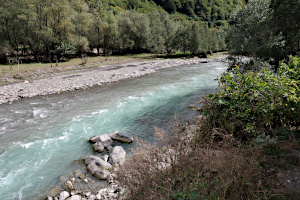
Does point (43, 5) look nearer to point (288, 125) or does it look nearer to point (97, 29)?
point (97, 29)

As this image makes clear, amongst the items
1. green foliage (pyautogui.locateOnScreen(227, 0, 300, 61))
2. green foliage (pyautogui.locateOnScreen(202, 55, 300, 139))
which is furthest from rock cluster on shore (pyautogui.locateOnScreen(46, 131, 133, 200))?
green foliage (pyautogui.locateOnScreen(227, 0, 300, 61))

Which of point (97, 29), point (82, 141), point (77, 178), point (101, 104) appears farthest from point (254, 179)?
point (97, 29)

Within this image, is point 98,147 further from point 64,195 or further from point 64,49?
point 64,49

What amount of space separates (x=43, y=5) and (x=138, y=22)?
29138 millimetres

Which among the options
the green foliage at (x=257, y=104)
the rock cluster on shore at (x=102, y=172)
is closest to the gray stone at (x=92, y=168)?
the rock cluster on shore at (x=102, y=172)

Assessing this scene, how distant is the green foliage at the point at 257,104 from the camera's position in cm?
517

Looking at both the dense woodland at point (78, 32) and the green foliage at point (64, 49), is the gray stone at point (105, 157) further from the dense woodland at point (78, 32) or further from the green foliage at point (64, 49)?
the green foliage at point (64, 49)

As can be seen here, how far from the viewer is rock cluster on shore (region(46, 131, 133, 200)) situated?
6.51 meters

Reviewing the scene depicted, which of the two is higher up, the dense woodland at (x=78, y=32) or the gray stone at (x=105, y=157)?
the dense woodland at (x=78, y=32)

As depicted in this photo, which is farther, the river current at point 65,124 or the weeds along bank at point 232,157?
the river current at point 65,124

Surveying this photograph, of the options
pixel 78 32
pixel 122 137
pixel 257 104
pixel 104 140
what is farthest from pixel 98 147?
pixel 78 32

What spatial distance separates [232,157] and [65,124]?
37.3 ft

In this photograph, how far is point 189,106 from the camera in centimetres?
1515

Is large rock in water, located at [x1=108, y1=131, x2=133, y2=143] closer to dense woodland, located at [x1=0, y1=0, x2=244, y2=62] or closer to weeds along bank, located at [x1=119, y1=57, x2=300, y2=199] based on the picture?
weeds along bank, located at [x1=119, y1=57, x2=300, y2=199]
